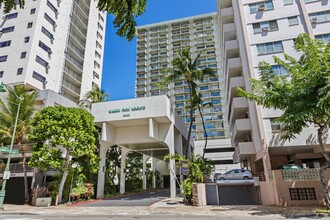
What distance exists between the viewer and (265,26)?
23266 mm

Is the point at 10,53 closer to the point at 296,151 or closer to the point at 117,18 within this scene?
the point at 117,18

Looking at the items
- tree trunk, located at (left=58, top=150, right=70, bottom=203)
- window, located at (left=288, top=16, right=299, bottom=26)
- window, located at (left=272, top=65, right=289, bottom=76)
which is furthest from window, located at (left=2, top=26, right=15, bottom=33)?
window, located at (left=288, top=16, right=299, bottom=26)

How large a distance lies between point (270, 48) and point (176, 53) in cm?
4929

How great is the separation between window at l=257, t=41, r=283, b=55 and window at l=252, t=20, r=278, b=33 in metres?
1.81

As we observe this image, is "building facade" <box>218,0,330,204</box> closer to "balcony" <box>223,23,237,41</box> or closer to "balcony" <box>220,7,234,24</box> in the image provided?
"balcony" <box>223,23,237,41</box>

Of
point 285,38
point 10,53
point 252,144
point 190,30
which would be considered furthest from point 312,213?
point 190,30

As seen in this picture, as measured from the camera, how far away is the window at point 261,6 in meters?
23.8

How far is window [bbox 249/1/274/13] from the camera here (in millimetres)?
23844

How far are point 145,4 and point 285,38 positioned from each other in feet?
77.2

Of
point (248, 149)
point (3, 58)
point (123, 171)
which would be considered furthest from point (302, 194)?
point (3, 58)

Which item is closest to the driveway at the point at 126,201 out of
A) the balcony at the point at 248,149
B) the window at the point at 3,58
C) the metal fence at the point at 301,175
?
the balcony at the point at 248,149

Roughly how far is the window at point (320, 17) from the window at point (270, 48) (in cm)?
404

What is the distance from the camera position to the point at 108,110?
23078mm

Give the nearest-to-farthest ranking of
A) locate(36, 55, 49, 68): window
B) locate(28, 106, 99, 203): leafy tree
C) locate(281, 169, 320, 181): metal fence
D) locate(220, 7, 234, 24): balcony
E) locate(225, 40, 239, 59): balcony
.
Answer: locate(281, 169, 320, 181): metal fence, locate(28, 106, 99, 203): leafy tree, locate(225, 40, 239, 59): balcony, locate(220, 7, 234, 24): balcony, locate(36, 55, 49, 68): window
